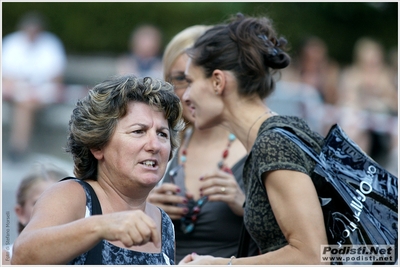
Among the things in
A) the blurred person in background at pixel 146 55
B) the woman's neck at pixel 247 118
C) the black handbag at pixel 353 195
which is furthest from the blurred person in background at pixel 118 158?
the blurred person in background at pixel 146 55

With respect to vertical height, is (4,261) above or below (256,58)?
below

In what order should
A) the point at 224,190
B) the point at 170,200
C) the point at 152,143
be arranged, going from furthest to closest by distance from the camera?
the point at 170,200 < the point at 224,190 < the point at 152,143

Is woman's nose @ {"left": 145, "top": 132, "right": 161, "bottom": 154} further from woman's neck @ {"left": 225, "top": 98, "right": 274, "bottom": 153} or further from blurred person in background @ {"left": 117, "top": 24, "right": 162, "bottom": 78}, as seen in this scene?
blurred person in background @ {"left": 117, "top": 24, "right": 162, "bottom": 78}

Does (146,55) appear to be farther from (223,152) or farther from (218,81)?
(218,81)

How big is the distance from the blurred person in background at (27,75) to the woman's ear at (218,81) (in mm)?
8447

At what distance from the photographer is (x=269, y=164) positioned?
316cm

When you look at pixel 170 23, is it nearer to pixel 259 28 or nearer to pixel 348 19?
pixel 348 19

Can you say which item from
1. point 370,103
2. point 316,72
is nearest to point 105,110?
point 370,103

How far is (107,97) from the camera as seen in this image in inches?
116

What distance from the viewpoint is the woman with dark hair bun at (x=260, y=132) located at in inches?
121

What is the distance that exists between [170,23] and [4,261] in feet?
48.0

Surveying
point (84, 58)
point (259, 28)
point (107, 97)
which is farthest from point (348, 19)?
point (107, 97)

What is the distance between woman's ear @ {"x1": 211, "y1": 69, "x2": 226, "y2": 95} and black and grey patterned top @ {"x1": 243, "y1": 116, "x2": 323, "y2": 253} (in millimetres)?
402

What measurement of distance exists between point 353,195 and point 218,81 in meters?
1.04
